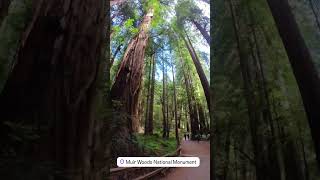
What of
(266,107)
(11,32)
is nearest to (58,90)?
(11,32)

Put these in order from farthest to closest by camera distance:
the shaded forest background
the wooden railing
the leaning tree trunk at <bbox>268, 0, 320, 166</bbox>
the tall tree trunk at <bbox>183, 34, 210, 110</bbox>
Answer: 1. the tall tree trunk at <bbox>183, 34, 210, 110</bbox>
2. the wooden railing
3. the shaded forest background
4. the leaning tree trunk at <bbox>268, 0, 320, 166</bbox>

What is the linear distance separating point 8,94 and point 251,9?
1.14m

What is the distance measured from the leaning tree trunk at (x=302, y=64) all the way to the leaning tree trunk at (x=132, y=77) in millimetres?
689

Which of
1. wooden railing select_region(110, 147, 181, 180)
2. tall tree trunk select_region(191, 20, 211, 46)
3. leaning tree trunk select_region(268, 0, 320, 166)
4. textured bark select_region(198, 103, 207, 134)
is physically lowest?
wooden railing select_region(110, 147, 181, 180)

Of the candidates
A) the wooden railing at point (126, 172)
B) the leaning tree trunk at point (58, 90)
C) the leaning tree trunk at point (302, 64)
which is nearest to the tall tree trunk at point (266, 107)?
the leaning tree trunk at point (302, 64)

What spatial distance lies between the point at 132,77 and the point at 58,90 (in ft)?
1.45

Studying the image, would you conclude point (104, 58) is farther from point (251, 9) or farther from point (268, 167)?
point (268, 167)

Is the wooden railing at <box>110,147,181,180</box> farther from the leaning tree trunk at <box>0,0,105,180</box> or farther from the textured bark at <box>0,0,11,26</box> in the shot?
the textured bark at <box>0,0,11,26</box>

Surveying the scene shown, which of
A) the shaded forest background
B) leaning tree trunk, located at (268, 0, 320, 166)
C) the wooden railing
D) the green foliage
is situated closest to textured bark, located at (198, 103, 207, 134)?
the shaded forest background

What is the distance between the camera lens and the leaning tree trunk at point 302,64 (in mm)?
1589

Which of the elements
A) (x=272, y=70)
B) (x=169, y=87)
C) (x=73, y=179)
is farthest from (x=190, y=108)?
(x=73, y=179)

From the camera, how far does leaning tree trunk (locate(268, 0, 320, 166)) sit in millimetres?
1589

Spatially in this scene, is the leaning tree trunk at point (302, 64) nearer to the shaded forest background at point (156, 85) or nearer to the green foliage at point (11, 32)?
the shaded forest background at point (156, 85)

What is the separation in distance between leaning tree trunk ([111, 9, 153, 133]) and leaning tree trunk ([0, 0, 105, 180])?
190 millimetres
